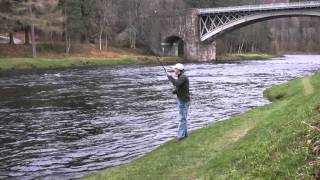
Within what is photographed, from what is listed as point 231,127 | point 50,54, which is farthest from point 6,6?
point 231,127

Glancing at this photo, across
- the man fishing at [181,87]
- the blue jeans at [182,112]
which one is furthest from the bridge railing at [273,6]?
the man fishing at [181,87]

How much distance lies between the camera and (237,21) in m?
96.8

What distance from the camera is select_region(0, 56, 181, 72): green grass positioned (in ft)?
213

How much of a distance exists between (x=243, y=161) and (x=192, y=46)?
318ft

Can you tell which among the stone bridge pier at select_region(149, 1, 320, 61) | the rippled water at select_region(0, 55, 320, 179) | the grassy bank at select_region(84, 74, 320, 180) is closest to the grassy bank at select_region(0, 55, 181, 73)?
the rippled water at select_region(0, 55, 320, 179)

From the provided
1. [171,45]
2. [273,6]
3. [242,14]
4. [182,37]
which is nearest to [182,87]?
[273,6]

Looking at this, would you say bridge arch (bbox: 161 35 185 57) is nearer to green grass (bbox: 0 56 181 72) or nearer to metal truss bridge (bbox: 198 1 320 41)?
metal truss bridge (bbox: 198 1 320 41)

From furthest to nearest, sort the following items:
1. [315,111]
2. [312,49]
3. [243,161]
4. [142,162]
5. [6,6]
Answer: [312,49]
[6,6]
[142,162]
[315,111]
[243,161]

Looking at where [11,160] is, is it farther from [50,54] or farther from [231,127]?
[50,54]

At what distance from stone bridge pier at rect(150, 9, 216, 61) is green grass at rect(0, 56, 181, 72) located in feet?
59.4

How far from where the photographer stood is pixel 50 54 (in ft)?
268

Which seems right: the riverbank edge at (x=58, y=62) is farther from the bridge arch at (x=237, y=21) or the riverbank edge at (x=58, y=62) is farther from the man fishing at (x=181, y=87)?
the man fishing at (x=181, y=87)

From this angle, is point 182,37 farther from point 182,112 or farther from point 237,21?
point 182,112

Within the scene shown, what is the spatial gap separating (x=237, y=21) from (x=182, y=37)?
16904mm
